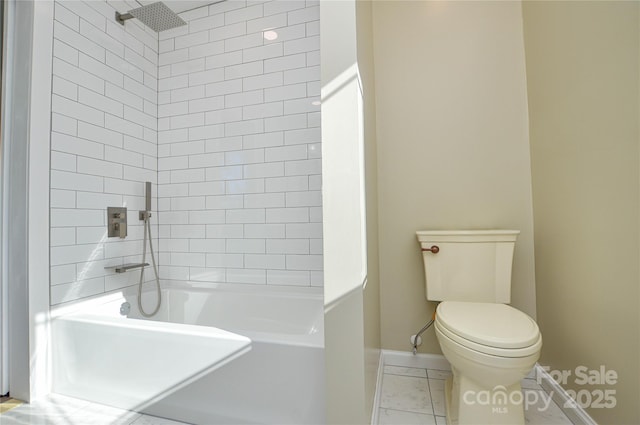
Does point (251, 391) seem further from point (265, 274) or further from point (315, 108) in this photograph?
point (315, 108)

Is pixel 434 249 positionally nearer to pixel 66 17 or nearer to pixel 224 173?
pixel 224 173

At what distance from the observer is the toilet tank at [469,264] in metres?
1.58

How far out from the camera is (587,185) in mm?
1241

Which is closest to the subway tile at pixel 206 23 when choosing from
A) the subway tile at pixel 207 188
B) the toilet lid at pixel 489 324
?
the subway tile at pixel 207 188

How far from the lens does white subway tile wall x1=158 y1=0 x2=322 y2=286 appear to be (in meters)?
1.97

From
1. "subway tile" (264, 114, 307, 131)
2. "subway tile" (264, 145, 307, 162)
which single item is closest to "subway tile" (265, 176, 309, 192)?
"subway tile" (264, 145, 307, 162)

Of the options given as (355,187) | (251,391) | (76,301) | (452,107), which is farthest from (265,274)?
(452,107)

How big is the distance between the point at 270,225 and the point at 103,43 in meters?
1.65

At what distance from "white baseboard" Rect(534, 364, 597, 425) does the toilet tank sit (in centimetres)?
45

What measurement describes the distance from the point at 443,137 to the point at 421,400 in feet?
5.01

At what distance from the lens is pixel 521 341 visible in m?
1.07

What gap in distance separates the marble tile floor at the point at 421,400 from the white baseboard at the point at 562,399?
0.02 meters

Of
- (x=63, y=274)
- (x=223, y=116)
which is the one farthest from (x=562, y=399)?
(x=63, y=274)

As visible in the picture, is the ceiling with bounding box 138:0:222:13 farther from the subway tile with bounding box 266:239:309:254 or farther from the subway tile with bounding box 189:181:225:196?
the subway tile with bounding box 266:239:309:254
